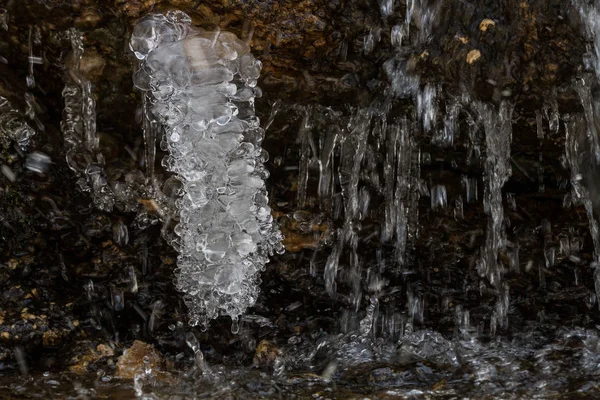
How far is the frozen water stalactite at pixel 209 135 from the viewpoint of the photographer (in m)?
2.62

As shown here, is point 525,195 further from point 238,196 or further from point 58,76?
point 58,76

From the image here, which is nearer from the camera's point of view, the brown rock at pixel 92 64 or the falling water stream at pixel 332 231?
the falling water stream at pixel 332 231

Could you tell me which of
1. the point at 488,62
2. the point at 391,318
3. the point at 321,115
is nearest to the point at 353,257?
the point at 391,318

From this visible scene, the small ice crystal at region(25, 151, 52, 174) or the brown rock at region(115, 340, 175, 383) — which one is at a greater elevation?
the small ice crystal at region(25, 151, 52, 174)

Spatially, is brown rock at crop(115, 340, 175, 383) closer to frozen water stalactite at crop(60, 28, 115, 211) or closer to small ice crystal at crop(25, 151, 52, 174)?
frozen water stalactite at crop(60, 28, 115, 211)

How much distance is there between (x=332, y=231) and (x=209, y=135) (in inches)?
35.1

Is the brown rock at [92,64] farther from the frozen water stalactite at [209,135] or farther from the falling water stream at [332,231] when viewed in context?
the frozen water stalactite at [209,135]

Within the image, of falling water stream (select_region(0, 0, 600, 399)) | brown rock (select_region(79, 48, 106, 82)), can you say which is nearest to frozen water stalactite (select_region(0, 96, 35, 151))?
falling water stream (select_region(0, 0, 600, 399))

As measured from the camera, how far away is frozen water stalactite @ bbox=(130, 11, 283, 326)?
2.62m

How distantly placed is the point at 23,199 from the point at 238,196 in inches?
38.7

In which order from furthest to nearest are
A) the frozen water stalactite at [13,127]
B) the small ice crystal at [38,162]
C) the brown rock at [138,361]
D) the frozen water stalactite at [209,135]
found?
1. the small ice crystal at [38,162]
2. the frozen water stalactite at [13,127]
3. the brown rock at [138,361]
4. the frozen water stalactite at [209,135]

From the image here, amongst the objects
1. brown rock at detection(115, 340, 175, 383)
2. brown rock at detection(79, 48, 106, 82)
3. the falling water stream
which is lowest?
brown rock at detection(115, 340, 175, 383)

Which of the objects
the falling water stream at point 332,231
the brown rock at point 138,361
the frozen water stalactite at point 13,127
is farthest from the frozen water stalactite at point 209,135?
the frozen water stalactite at point 13,127

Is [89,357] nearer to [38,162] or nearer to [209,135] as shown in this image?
[38,162]
